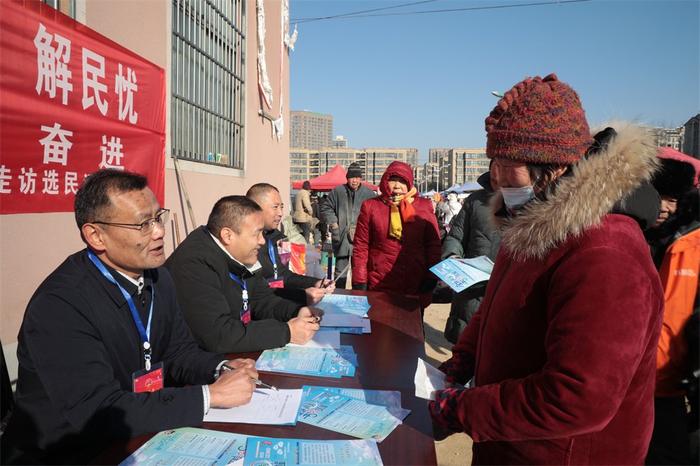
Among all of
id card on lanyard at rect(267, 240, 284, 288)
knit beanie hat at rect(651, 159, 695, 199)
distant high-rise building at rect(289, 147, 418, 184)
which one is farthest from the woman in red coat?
distant high-rise building at rect(289, 147, 418, 184)

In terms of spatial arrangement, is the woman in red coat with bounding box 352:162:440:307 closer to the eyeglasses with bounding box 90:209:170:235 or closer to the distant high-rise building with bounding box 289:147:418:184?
the eyeglasses with bounding box 90:209:170:235

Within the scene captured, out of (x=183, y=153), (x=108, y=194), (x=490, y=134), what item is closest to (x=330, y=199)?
(x=183, y=153)

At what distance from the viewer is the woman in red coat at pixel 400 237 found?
314 cm

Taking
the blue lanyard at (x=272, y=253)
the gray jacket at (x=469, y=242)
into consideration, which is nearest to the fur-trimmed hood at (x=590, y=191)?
the gray jacket at (x=469, y=242)

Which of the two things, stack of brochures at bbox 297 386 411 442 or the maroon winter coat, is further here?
stack of brochures at bbox 297 386 411 442

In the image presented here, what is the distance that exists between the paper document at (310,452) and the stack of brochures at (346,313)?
98cm

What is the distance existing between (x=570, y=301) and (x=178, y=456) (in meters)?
0.94

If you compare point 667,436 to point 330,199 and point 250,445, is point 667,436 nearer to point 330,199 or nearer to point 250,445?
point 250,445

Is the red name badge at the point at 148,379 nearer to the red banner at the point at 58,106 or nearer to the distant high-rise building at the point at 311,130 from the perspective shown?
the red banner at the point at 58,106

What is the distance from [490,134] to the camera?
3.54 feet

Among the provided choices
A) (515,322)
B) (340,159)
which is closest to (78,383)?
(515,322)

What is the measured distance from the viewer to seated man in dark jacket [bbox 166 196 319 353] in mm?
1799

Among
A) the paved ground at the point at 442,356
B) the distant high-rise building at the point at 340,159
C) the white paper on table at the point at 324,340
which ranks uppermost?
the distant high-rise building at the point at 340,159

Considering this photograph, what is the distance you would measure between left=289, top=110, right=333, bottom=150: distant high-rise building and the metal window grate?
296 ft
